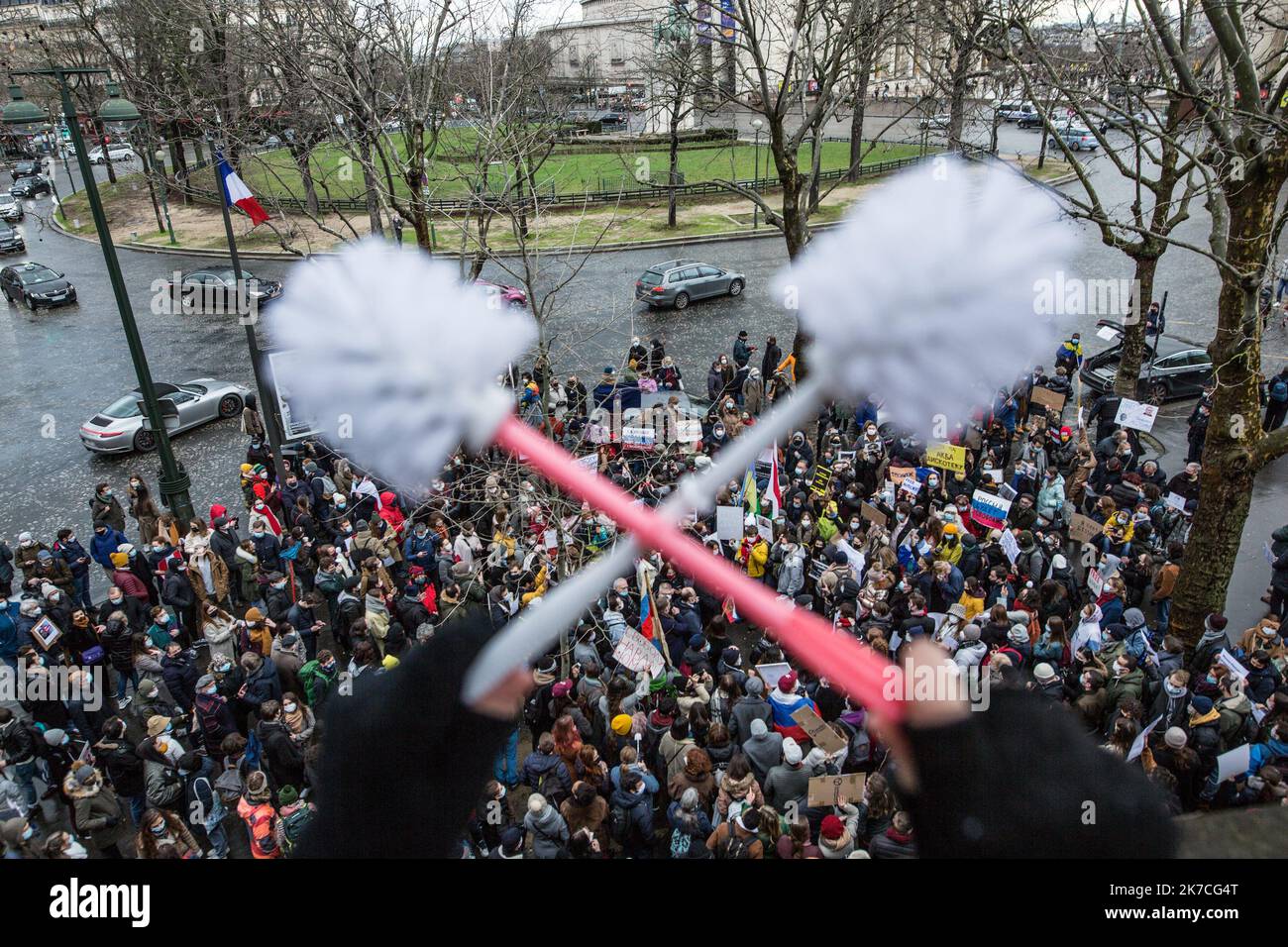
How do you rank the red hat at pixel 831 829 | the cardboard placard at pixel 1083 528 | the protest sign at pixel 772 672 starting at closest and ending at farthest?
the red hat at pixel 831 829 < the protest sign at pixel 772 672 < the cardboard placard at pixel 1083 528

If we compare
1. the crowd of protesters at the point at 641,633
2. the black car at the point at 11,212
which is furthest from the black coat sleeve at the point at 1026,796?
the black car at the point at 11,212

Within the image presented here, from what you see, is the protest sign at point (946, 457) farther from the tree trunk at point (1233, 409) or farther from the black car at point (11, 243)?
the black car at point (11, 243)

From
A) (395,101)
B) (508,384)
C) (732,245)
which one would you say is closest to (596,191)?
(732,245)

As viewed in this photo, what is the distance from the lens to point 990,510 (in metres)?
13.0

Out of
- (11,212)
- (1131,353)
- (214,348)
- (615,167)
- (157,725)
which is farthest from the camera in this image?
(615,167)

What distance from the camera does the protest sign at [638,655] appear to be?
9461 millimetres

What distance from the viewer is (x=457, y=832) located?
2387 millimetres

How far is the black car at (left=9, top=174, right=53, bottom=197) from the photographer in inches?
2265

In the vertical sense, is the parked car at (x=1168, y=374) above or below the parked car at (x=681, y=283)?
below

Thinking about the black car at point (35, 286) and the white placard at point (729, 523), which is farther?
the black car at point (35, 286)

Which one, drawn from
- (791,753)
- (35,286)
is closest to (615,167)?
(35,286)

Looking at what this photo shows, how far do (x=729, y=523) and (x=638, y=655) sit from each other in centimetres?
388

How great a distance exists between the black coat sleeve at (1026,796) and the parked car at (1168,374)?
66.3 ft

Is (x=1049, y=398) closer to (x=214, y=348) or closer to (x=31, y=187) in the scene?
(x=214, y=348)
